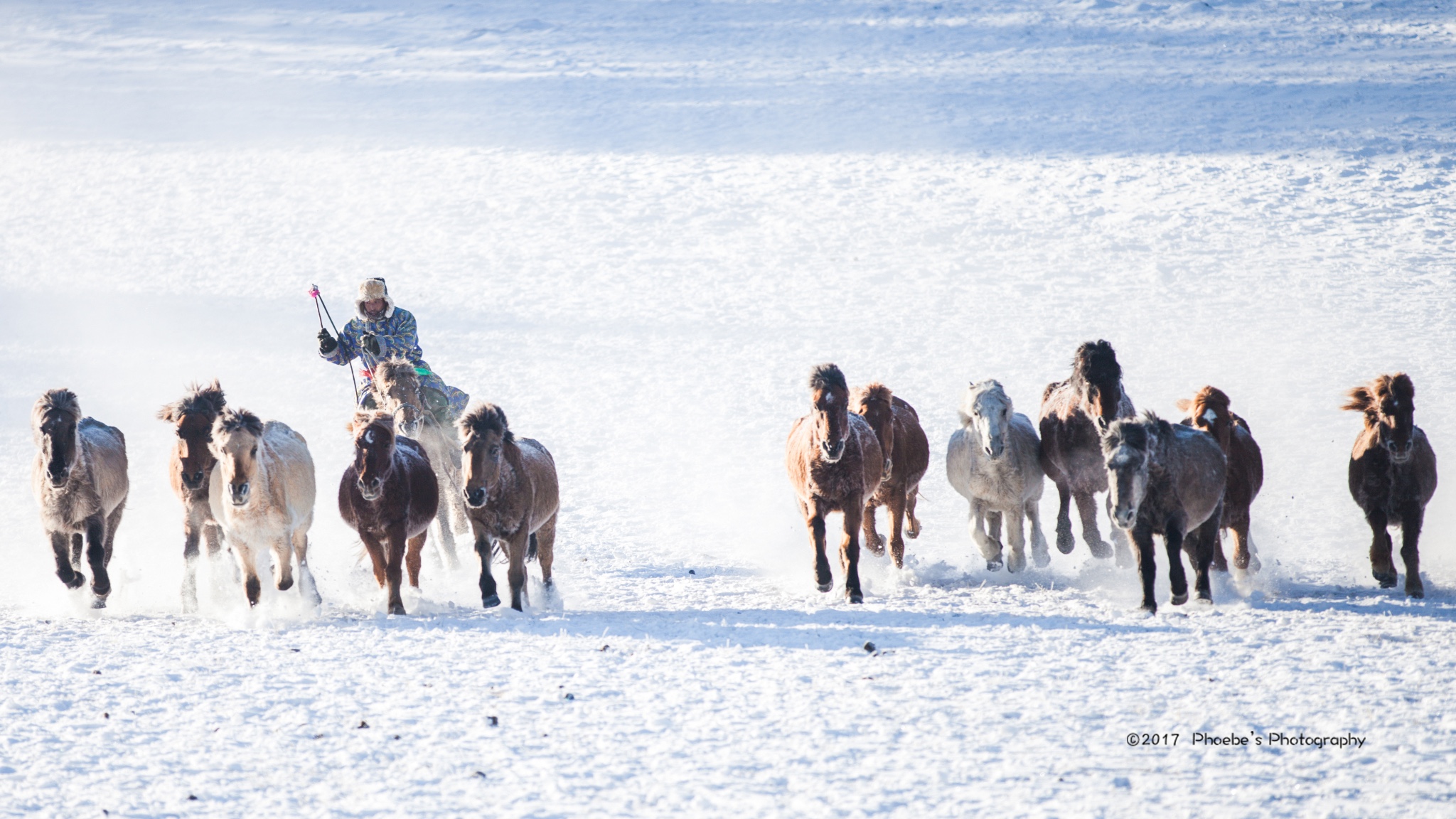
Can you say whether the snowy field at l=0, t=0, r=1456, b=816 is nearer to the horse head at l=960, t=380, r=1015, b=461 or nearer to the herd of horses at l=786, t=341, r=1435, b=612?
the herd of horses at l=786, t=341, r=1435, b=612

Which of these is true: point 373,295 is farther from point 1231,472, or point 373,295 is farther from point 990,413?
point 1231,472

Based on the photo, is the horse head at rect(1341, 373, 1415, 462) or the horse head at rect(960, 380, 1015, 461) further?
the horse head at rect(960, 380, 1015, 461)

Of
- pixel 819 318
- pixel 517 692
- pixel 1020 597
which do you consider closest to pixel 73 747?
pixel 517 692

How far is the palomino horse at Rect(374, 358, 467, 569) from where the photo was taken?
390 inches

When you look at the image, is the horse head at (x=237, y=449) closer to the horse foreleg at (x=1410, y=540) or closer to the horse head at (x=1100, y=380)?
the horse head at (x=1100, y=380)

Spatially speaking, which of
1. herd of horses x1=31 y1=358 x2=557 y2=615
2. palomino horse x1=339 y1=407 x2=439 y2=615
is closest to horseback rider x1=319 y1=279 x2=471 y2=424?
herd of horses x1=31 y1=358 x2=557 y2=615

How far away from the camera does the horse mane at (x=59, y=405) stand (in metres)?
8.50

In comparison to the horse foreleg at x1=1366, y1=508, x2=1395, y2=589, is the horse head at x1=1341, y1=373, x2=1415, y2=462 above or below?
above

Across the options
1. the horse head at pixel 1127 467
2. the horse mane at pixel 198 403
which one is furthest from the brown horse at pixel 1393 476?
the horse mane at pixel 198 403

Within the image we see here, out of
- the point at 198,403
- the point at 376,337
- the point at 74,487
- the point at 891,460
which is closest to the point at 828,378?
the point at 891,460

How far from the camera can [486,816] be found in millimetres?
5160

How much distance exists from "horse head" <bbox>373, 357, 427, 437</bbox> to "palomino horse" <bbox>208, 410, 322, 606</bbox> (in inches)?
39.3

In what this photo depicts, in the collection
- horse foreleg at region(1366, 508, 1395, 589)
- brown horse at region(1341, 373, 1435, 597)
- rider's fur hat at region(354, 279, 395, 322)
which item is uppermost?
rider's fur hat at region(354, 279, 395, 322)

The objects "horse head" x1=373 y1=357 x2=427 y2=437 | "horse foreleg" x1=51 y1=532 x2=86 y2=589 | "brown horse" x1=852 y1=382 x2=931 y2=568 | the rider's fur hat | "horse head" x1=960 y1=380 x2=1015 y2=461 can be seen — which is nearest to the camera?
"horse foreleg" x1=51 y1=532 x2=86 y2=589
